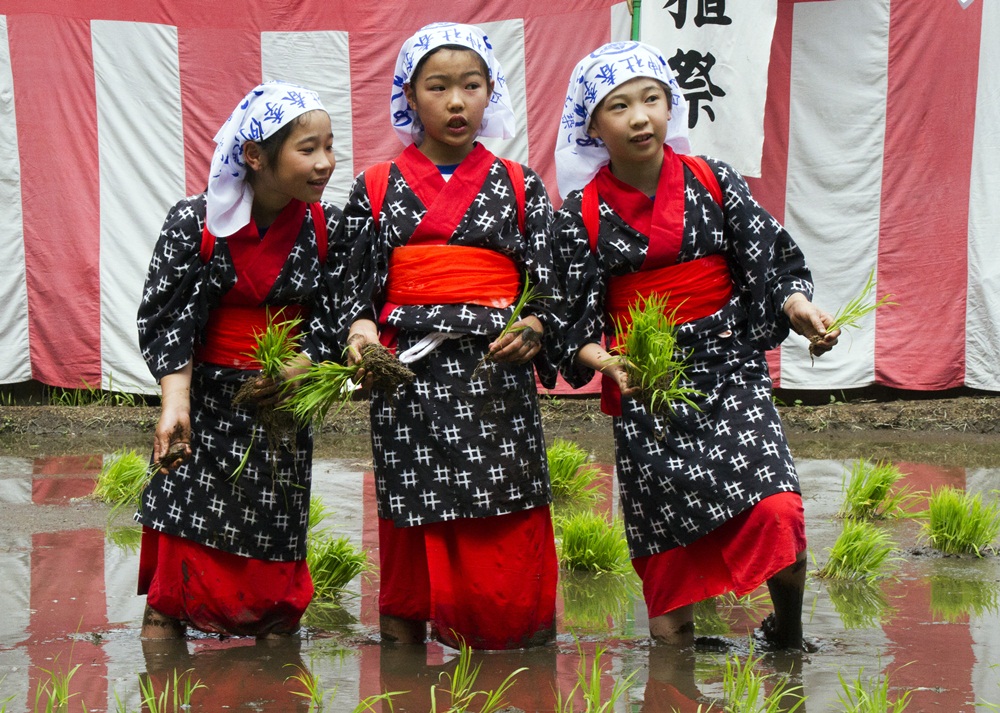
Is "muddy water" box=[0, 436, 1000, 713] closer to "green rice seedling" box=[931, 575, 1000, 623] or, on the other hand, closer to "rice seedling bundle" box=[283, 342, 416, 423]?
"green rice seedling" box=[931, 575, 1000, 623]

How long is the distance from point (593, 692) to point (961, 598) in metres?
1.98

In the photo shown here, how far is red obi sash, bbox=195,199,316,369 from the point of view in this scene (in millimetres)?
4047

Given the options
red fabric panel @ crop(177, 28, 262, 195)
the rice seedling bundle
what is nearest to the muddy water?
the rice seedling bundle

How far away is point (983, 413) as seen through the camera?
8.41 metres

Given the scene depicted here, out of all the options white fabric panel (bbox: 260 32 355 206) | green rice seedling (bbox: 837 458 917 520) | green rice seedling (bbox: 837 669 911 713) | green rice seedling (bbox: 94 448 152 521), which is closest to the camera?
green rice seedling (bbox: 837 669 911 713)

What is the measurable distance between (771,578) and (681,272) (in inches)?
38.6

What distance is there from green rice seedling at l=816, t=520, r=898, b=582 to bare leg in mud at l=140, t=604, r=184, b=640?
7.84 feet

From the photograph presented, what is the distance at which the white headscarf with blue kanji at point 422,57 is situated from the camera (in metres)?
4.03

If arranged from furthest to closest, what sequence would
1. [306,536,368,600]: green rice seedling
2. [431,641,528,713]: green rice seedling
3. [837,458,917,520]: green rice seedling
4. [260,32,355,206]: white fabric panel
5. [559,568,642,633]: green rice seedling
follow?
1. [260,32,355,206]: white fabric panel
2. [837,458,917,520]: green rice seedling
3. [306,536,368,600]: green rice seedling
4. [559,568,642,633]: green rice seedling
5. [431,641,528,713]: green rice seedling

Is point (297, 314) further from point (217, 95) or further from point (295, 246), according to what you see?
point (217, 95)

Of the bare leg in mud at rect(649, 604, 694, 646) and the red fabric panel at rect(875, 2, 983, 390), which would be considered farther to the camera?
the red fabric panel at rect(875, 2, 983, 390)

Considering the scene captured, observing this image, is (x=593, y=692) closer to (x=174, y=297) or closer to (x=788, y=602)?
(x=788, y=602)

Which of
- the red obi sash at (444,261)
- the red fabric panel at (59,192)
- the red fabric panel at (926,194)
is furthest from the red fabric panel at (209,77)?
the red obi sash at (444,261)

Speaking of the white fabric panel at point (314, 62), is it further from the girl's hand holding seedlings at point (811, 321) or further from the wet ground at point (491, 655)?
the girl's hand holding seedlings at point (811, 321)
